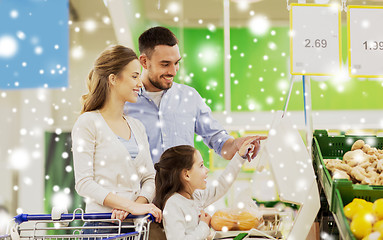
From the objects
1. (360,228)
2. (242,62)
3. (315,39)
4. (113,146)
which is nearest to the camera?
(360,228)

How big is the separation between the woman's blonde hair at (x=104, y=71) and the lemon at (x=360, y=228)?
1.00 metres

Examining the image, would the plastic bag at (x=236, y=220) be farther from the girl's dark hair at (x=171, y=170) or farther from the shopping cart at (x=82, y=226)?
the shopping cart at (x=82, y=226)

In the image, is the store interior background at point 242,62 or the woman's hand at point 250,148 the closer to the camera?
the woman's hand at point 250,148

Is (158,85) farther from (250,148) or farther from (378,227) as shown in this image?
(378,227)

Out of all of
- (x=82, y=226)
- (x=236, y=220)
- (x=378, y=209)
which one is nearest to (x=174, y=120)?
(x=236, y=220)

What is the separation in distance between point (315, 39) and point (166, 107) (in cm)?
78

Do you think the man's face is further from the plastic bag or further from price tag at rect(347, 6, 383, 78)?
price tag at rect(347, 6, 383, 78)

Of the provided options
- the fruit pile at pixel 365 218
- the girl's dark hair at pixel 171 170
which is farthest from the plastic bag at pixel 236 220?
the fruit pile at pixel 365 218

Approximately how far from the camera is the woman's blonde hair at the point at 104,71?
1.77m

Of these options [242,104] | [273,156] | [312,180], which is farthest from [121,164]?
[242,104]

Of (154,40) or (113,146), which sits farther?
(154,40)

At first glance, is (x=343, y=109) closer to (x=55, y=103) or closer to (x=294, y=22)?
(x=294, y=22)

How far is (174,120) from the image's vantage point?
6.64 ft

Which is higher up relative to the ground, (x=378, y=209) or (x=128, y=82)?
(x=128, y=82)
